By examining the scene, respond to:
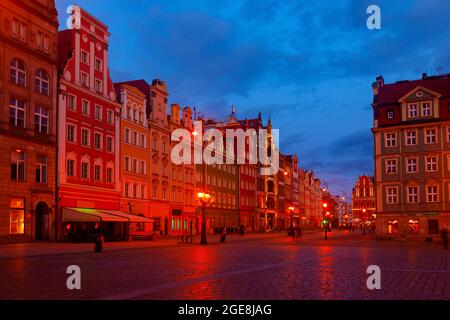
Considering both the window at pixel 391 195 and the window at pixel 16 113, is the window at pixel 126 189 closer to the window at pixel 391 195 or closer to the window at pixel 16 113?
the window at pixel 16 113

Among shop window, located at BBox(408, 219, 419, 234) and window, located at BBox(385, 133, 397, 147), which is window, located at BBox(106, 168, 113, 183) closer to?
window, located at BBox(385, 133, 397, 147)

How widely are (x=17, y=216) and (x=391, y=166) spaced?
40451 mm

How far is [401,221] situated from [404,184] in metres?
4.16

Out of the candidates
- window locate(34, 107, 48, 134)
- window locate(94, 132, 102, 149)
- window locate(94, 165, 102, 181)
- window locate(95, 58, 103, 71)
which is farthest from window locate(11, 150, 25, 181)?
window locate(95, 58, 103, 71)

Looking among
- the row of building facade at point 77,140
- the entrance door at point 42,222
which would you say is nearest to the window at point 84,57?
the row of building facade at point 77,140

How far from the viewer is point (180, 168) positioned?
73.6 metres

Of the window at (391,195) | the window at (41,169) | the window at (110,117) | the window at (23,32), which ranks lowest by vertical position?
the window at (391,195)

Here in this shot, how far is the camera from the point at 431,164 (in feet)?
198

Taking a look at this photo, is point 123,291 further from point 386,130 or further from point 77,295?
point 386,130

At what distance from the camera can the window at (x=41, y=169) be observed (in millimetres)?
46750

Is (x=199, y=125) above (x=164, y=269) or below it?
above

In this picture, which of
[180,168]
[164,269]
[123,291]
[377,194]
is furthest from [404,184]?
[123,291]

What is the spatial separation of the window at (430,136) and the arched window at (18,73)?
42084 mm
